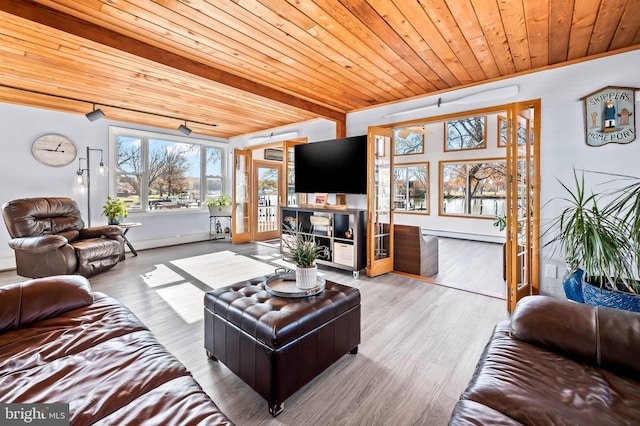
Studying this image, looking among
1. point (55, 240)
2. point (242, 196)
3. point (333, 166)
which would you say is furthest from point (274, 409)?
point (242, 196)

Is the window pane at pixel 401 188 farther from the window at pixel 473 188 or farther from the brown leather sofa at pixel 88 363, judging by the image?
the brown leather sofa at pixel 88 363

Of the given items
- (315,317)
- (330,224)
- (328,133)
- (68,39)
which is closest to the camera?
(315,317)

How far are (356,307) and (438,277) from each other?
2434 mm

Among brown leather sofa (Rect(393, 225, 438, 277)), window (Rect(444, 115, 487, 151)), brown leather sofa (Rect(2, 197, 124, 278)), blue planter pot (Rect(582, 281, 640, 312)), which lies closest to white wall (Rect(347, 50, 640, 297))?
blue planter pot (Rect(582, 281, 640, 312))

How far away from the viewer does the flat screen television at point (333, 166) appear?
420 centimetres

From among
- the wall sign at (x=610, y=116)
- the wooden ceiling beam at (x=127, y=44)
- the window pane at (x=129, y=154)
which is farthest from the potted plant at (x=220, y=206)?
the wall sign at (x=610, y=116)

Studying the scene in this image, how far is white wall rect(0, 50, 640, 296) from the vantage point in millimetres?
2773

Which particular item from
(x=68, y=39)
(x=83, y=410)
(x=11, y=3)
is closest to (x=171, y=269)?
(x=68, y=39)

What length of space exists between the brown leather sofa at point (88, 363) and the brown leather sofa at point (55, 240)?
243 cm

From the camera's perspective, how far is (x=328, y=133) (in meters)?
5.19

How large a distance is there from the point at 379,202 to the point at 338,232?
777 mm

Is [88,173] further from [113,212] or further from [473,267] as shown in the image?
[473,267]

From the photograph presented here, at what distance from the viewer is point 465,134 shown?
23.4 ft

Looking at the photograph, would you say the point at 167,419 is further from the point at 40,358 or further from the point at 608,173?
the point at 608,173
